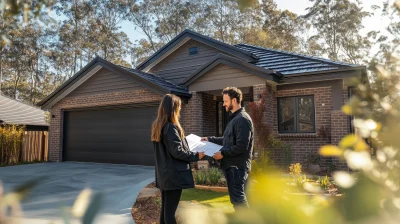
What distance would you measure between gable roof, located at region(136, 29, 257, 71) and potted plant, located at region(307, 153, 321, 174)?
4502 millimetres

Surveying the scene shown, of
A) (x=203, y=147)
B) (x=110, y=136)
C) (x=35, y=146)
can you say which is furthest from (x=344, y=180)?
(x=35, y=146)

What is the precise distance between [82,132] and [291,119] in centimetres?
859

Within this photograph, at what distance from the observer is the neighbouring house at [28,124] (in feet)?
46.9

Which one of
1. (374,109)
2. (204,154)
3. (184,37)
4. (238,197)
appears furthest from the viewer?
(184,37)

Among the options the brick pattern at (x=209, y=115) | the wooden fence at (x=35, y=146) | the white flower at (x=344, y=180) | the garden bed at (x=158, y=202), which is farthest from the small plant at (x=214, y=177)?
the wooden fence at (x=35, y=146)

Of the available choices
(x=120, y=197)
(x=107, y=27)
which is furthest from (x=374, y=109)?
(x=107, y=27)

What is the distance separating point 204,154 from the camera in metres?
4.32

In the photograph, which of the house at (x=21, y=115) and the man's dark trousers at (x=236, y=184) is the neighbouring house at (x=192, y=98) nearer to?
the man's dark trousers at (x=236, y=184)

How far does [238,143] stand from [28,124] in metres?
18.7

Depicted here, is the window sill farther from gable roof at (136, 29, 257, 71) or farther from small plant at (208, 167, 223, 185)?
small plant at (208, 167, 223, 185)

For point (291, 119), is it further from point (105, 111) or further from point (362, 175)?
point (362, 175)

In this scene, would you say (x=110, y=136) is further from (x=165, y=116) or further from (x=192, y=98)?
(x=165, y=116)

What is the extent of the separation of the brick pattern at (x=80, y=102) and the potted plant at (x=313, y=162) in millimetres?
5496

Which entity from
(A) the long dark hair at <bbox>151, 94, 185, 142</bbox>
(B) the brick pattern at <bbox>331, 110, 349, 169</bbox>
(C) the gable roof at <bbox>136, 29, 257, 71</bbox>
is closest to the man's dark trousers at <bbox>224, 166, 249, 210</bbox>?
(A) the long dark hair at <bbox>151, 94, 185, 142</bbox>
